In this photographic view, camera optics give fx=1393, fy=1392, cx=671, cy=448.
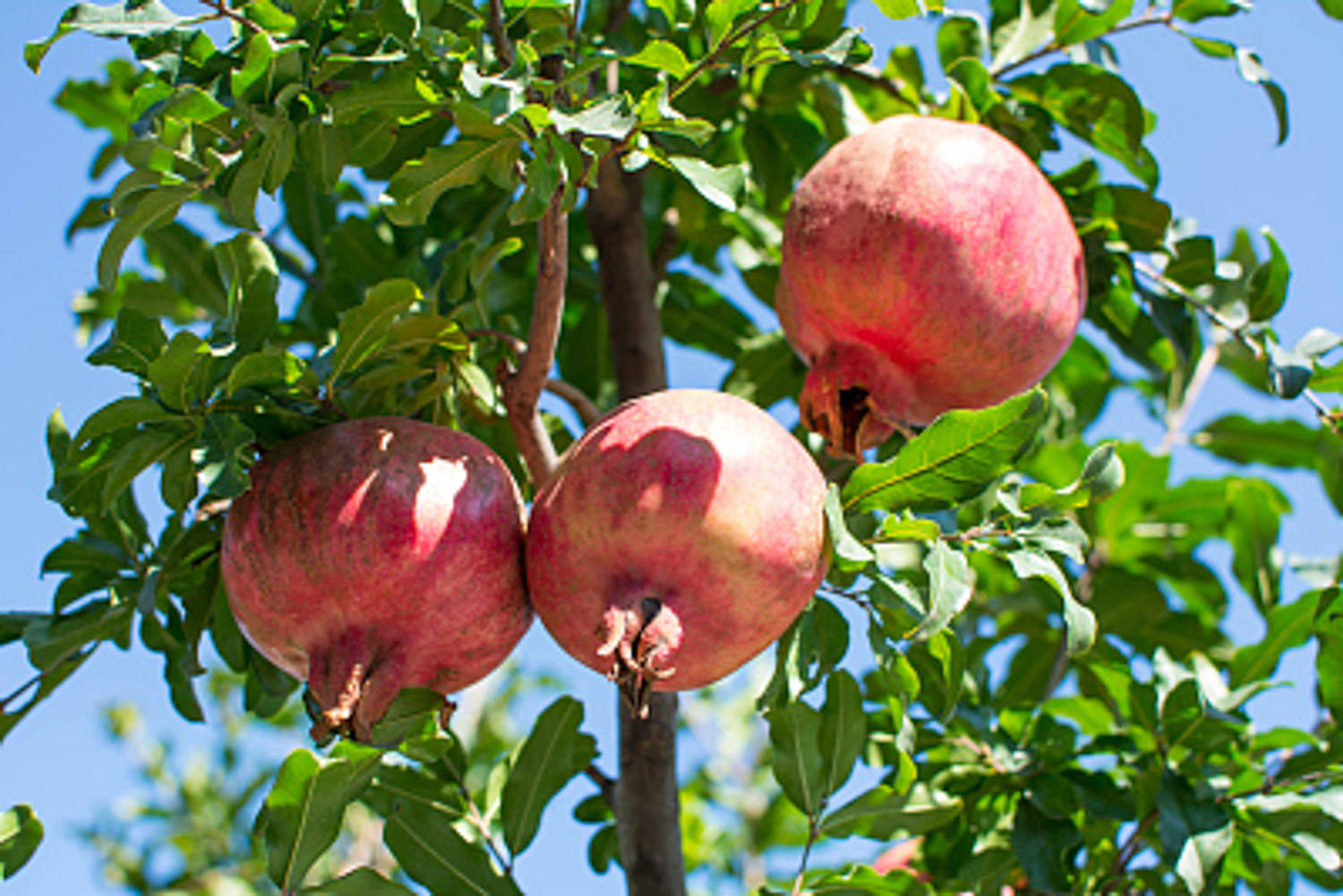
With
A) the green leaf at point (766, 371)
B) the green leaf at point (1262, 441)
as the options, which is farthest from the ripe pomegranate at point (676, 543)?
the green leaf at point (1262, 441)

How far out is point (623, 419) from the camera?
4.81 ft

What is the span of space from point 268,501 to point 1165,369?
158cm

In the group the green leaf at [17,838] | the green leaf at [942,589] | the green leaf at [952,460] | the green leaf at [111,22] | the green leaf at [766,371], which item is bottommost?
the green leaf at [766,371]

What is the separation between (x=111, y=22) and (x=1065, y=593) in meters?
1.22

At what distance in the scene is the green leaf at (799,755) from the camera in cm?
185

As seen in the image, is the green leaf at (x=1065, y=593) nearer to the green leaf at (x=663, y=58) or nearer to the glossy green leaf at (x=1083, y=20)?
the green leaf at (x=663, y=58)

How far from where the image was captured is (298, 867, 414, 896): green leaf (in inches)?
60.4

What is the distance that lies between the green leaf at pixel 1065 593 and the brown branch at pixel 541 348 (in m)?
0.59

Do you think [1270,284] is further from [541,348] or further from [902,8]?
[541,348]

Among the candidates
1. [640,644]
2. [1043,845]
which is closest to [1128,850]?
[1043,845]

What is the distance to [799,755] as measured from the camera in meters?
1.85

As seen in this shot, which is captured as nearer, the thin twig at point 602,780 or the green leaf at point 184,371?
the green leaf at point 184,371

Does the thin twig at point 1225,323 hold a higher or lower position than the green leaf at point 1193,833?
higher

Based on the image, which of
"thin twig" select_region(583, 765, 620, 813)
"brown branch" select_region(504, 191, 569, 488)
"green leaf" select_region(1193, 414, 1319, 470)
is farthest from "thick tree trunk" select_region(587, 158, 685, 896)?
"green leaf" select_region(1193, 414, 1319, 470)
